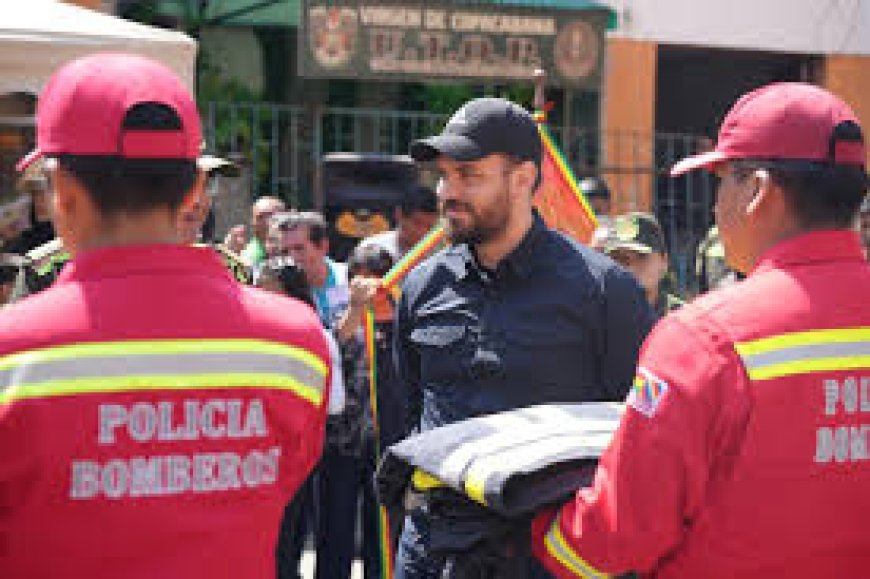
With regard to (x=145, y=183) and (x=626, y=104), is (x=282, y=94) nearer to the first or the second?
(x=626, y=104)

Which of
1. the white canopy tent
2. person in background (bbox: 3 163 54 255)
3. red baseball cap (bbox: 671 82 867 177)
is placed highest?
the white canopy tent

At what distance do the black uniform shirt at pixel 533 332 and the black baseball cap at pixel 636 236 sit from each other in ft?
6.15

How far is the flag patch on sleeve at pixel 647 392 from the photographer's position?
249cm

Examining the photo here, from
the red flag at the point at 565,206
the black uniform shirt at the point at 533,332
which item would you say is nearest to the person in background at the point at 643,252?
the red flag at the point at 565,206

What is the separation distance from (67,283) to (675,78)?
Answer: 49.2 feet

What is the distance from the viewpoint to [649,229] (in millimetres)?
6051

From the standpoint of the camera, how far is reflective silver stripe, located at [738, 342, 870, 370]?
2.51m

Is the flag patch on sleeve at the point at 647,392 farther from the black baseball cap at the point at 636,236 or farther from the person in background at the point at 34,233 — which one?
the person in background at the point at 34,233

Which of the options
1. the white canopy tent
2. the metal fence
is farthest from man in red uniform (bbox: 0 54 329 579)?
the metal fence

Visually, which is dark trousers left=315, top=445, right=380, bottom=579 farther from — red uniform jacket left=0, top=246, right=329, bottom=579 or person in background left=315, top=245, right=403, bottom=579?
red uniform jacket left=0, top=246, right=329, bottom=579

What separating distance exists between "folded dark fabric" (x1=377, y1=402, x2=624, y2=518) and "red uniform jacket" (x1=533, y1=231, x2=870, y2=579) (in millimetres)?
150

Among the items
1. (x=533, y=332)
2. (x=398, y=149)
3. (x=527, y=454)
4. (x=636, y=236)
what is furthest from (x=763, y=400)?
(x=398, y=149)

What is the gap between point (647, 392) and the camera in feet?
8.27

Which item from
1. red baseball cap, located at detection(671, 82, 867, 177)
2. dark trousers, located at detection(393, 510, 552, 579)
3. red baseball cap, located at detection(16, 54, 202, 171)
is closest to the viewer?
red baseball cap, located at detection(16, 54, 202, 171)
